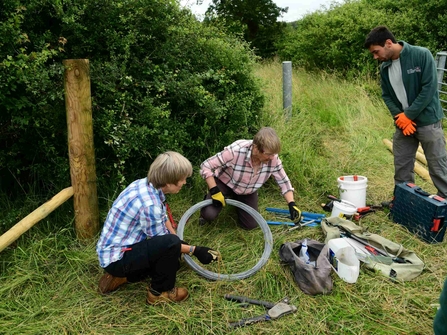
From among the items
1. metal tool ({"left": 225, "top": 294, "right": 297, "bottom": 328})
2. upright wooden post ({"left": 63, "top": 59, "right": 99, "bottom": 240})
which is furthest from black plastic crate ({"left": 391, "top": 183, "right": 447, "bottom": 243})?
upright wooden post ({"left": 63, "top": 59, "right": 99, "bottom": 240})

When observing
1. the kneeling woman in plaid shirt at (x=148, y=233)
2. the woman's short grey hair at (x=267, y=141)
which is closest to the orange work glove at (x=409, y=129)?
the woman's short grey hair at (x=267, y=141)

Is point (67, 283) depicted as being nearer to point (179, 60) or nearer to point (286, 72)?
point (179, 60)

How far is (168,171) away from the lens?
2523 mm

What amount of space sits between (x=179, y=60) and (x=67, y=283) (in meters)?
2.61

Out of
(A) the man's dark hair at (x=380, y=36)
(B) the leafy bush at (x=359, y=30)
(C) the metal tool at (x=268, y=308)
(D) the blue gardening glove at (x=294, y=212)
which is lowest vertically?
(C) the metal tool at (x=268, y=308)

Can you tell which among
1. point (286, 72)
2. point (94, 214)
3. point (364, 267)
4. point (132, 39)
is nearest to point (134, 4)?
point (132, 39)

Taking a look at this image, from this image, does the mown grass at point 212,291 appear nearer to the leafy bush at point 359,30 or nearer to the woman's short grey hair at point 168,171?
the woman's short grey hair at point 168,171

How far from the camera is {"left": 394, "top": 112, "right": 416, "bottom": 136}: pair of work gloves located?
3.84m

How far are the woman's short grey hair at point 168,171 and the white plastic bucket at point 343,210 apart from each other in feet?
6.53

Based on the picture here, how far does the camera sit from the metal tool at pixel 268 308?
2.64 m

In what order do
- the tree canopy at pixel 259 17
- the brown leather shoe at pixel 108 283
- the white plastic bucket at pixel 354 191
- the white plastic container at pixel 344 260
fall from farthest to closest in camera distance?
the tree canopy at pixel 259 17 < the white plastic bucket at pixel 354 191 < the white plastic container at pixel 344 260 < the brown leather shoe at pixel 108 283

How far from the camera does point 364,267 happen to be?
318 cm

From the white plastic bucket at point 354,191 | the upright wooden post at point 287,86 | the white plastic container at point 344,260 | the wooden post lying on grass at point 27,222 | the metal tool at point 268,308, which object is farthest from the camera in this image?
the upright wooden post at point 287,86

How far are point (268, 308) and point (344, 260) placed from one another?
0.79m
